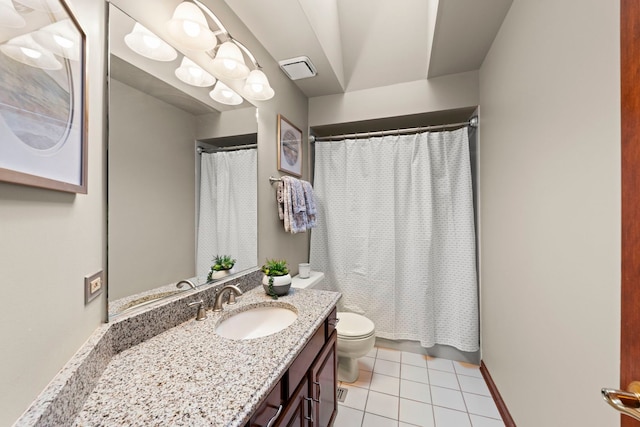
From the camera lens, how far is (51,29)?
1.80ft

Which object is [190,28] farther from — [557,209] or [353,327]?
[353,327]

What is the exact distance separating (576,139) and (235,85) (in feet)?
5.35

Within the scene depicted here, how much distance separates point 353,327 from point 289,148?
5.00 feet

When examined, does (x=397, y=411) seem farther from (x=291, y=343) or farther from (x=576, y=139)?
(x=576, y=139)

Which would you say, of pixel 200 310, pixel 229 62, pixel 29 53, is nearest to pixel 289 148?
pixel 229 62

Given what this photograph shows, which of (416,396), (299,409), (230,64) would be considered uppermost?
(230,64)

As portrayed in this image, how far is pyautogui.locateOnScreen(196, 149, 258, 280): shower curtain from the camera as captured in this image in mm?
1267

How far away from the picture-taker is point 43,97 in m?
0.52

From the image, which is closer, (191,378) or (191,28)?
(191,378)

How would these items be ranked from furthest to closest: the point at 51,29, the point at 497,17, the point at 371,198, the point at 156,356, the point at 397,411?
1. the point at 371,198
2. the point at 397,411
3. the point at 497,17
4. the point at 156,356
5. the point at 51,29

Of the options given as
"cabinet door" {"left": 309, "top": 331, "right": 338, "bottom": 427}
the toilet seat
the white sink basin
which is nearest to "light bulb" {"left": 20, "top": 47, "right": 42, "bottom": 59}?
the white sink basin

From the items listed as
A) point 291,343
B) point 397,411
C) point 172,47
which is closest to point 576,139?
point 291,343

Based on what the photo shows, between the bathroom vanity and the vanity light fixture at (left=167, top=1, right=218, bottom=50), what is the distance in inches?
44.5

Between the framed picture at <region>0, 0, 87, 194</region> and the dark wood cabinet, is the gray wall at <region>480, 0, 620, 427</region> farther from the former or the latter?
the framed picture at <region>0, 0, 87, 194</region>
